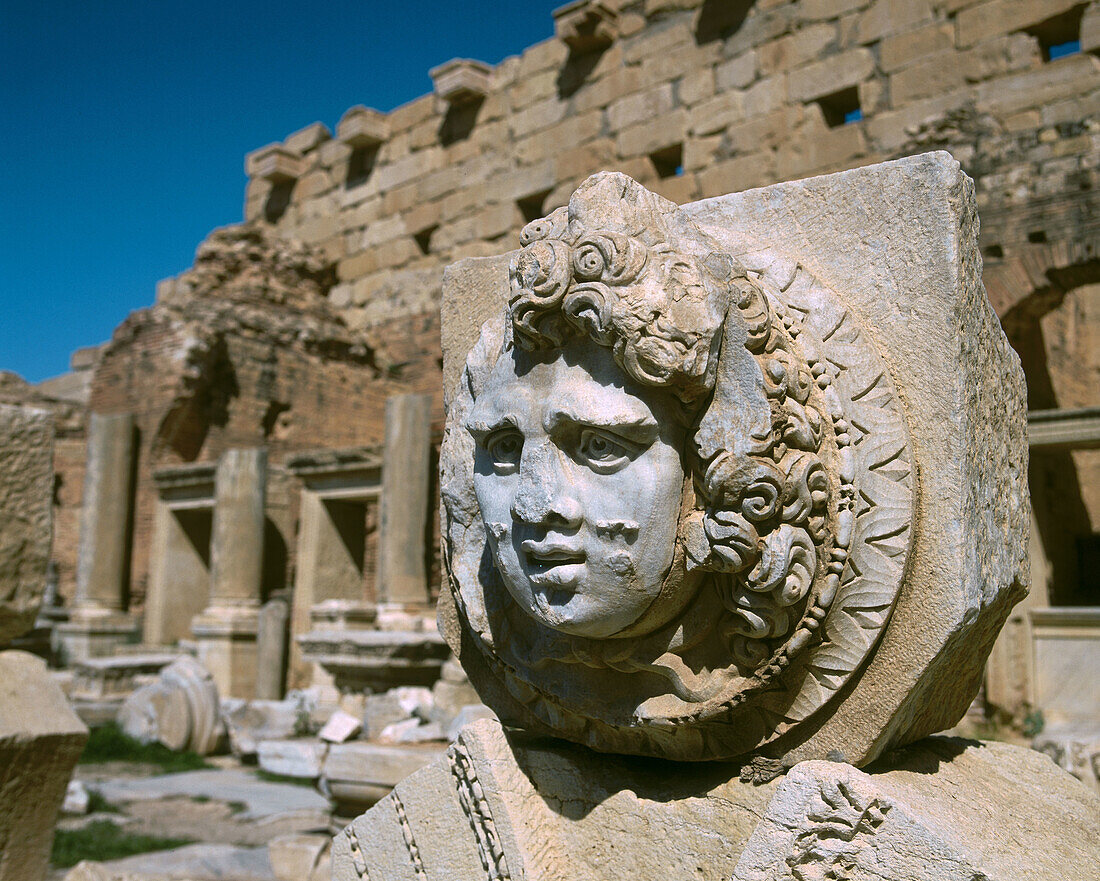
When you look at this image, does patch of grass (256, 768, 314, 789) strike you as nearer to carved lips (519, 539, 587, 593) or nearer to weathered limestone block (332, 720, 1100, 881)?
weathered limestone block (332, 720, 1100, 881)

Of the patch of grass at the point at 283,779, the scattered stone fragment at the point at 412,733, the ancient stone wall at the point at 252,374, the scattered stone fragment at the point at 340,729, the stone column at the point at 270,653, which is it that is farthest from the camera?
the ancient stone wall at the point at 252,374

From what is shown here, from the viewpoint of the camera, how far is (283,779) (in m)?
7.34

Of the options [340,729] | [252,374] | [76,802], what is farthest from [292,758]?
[252,374]

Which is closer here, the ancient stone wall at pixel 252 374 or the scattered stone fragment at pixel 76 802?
the scattered stone fragment at pixel 76 802

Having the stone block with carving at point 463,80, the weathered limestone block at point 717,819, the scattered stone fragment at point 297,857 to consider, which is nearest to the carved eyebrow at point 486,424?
the weathered limestone block at point 717,819

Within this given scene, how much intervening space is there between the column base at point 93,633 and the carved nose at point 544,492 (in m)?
11.6

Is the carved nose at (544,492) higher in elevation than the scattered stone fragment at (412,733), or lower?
Result: higher

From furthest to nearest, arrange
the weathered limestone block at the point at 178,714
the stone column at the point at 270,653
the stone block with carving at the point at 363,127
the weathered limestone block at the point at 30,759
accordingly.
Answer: the stone block with carving at the point at 363,127 < the stone column at the point at 270,653 < the weathered limestone block at the point at 178,714 < the weathered limestone block at the point at 30,759

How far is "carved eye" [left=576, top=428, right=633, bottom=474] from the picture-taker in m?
1.55

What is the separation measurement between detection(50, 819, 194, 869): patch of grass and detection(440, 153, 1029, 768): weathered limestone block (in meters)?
4.13

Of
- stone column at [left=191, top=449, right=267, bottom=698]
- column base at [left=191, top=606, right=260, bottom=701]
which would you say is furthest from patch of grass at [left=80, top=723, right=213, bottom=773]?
stone column at [left=191, top=449, right=267, bottom=698]

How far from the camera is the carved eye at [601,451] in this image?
155 centimetres

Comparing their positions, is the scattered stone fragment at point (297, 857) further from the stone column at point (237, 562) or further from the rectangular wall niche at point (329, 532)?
the stone column at point (237, 562)

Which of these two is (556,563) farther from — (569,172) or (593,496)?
(569,172)
